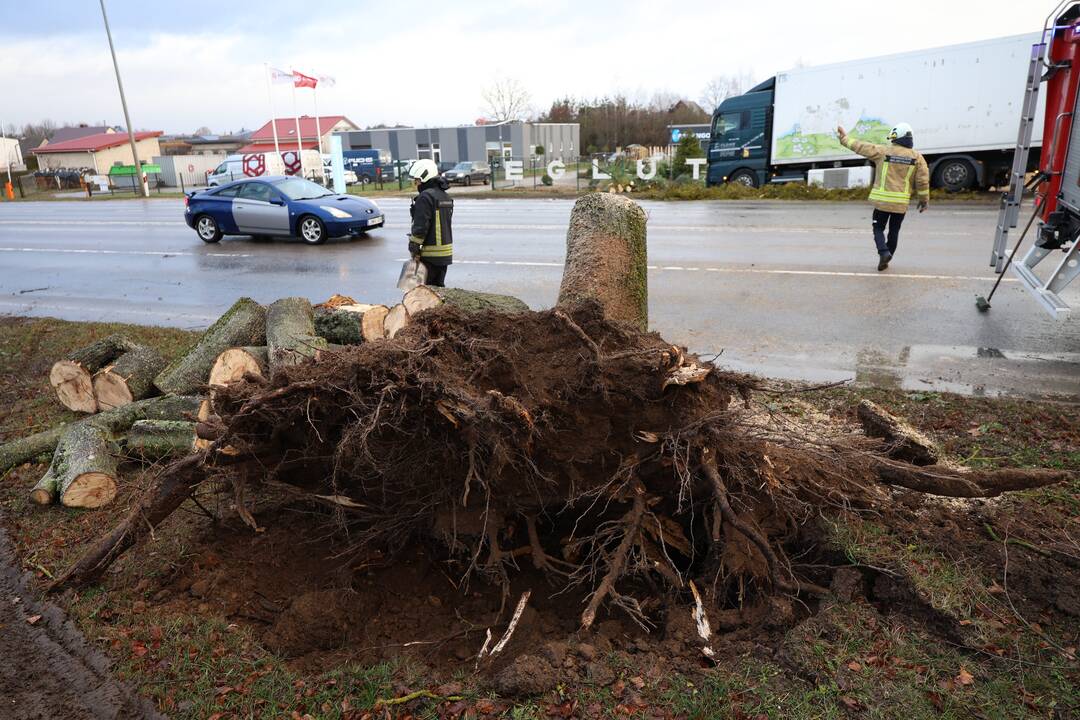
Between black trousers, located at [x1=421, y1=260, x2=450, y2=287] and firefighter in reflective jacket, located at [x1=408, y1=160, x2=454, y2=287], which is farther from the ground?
firefighter in reflective jacket, located at [x1=408, y1=160, x2=454, y2=287]

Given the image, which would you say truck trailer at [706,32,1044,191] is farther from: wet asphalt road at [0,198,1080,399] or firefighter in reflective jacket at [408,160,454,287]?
firefighter in reflective jacket at [408,160,454,287]

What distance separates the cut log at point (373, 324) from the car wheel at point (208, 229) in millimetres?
12051

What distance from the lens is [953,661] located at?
282cm

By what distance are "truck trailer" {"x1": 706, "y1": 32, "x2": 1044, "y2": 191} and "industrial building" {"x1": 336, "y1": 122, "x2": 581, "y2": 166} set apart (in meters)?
25.0

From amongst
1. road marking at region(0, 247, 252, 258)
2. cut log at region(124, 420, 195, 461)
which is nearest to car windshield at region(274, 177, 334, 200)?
road marking at region(0, 247, 252, 258)

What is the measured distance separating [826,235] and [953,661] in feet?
38.0

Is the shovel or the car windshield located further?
the car windshield

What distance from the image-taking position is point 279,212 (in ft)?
51.1

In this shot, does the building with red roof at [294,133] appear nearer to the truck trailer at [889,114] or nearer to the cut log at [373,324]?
the truck trailer at [889,114]

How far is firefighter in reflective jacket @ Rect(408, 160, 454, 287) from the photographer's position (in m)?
7.38

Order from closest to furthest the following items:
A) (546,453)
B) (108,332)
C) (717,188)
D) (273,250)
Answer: (546,453) → (108,332) → (273,250) → (717,188)

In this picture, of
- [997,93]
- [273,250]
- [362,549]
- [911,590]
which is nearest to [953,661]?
[911,590]

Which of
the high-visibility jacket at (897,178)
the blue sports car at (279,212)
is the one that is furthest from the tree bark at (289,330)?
the blue sports car at (279,212)

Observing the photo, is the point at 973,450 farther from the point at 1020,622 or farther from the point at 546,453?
the point at 546,453
